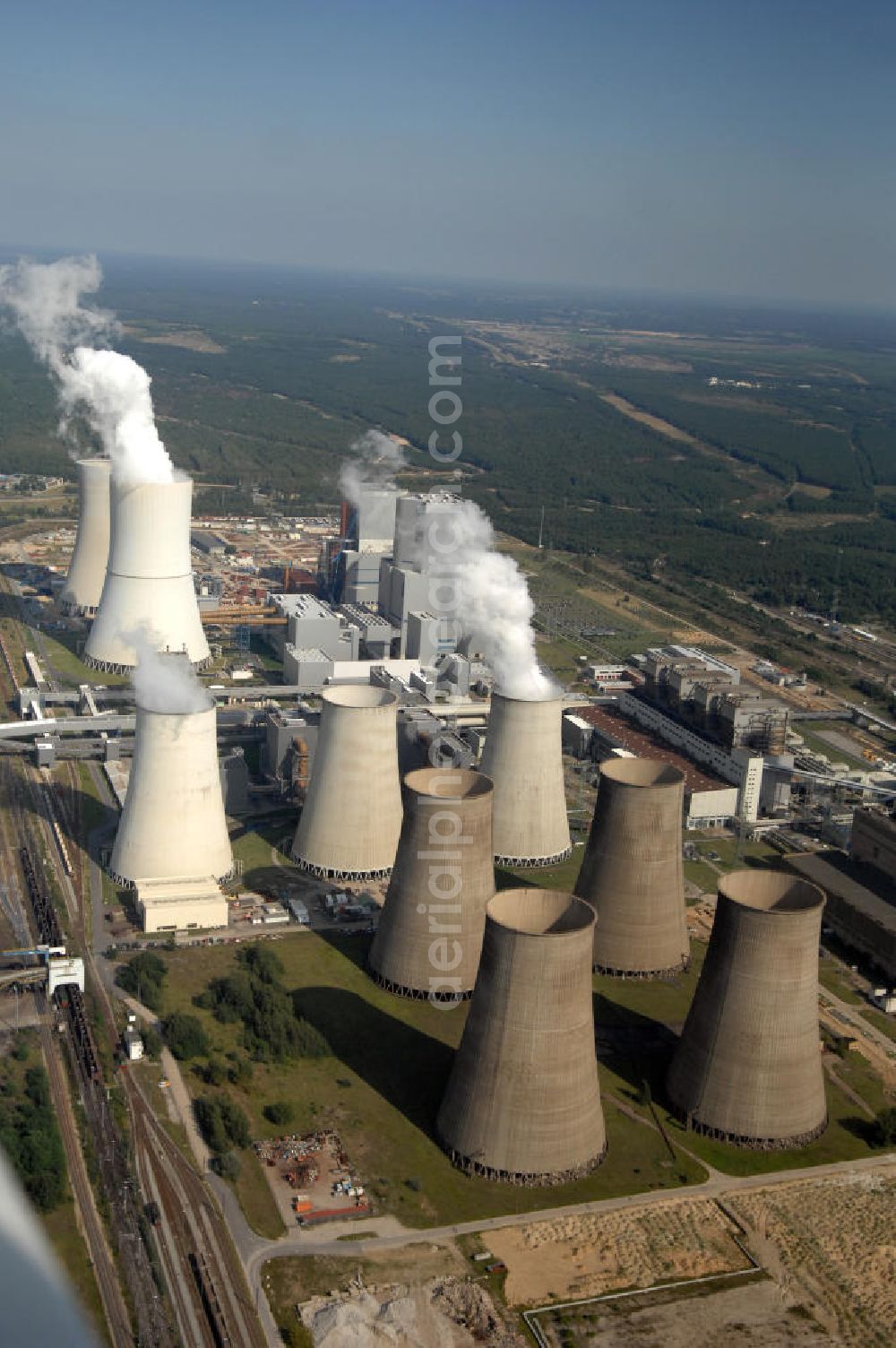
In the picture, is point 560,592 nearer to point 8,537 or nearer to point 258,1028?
point 8,537

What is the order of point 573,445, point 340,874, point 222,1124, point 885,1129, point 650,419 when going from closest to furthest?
1. point 222,1124
2. point 885,1129
3. point 340,874
4. point 573,445
5. point 650,419

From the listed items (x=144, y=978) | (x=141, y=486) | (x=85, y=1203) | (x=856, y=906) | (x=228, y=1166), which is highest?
(x=141, y=486)

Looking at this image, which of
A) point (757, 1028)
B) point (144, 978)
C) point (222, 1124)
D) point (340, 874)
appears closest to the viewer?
point (222, 1124)

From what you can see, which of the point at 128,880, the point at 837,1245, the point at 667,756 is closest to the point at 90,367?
the point at 128,880

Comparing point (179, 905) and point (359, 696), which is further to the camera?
point (359, 696)

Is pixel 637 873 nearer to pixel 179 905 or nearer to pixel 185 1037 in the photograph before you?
pixel 185 1037

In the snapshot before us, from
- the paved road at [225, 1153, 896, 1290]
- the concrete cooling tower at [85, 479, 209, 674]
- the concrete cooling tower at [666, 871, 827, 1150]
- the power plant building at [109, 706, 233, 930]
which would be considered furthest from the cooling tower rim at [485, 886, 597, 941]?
the concrete cooling tower at [85, 479, 209, 674]

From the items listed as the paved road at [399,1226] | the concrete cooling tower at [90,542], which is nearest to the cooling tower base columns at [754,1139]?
the paved road at [399,1226]
